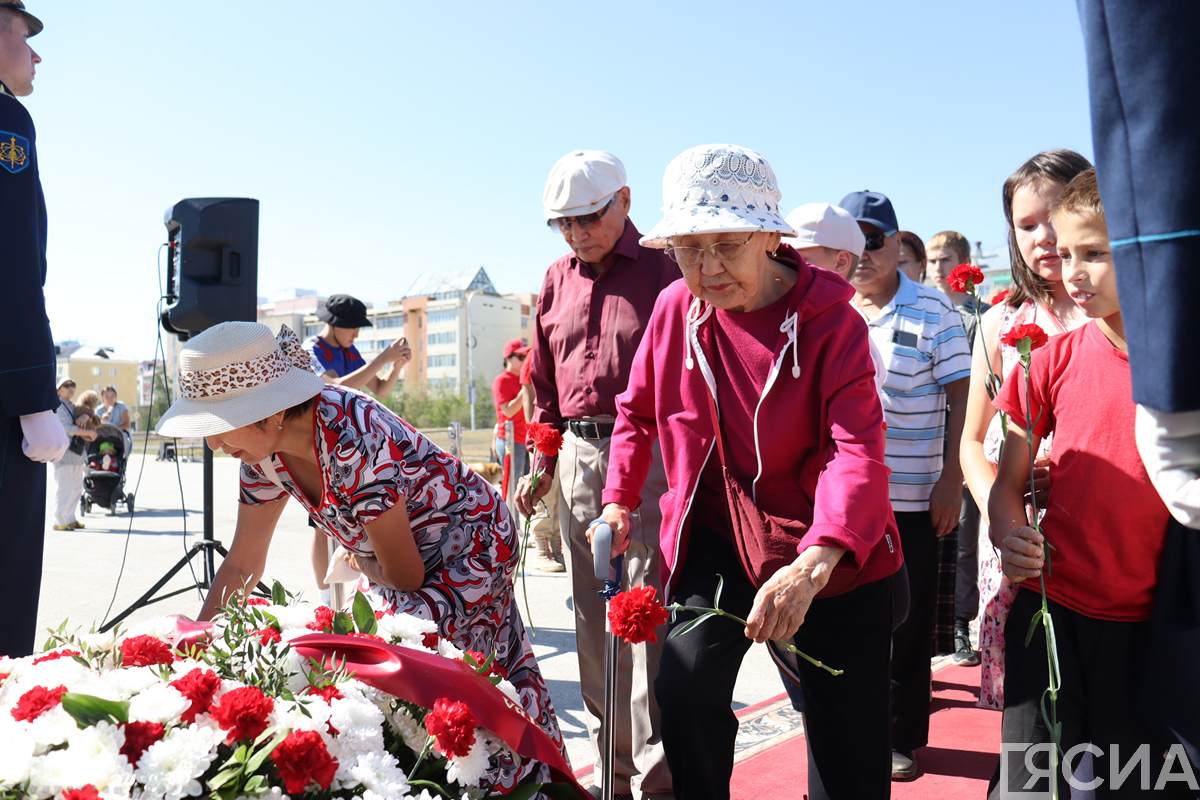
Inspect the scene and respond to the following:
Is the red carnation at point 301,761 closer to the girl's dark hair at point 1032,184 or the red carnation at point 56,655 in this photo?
the red carnation at point 56,655

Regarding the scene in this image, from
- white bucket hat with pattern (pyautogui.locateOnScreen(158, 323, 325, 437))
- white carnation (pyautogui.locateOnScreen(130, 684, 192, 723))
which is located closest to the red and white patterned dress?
white bucket hat with pattern (pyautogui.locateOnScreen(158, 323, 325, 437))

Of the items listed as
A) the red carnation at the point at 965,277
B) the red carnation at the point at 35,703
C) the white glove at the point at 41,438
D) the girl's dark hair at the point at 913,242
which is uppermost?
the girl's dark hair at the point at 913,242

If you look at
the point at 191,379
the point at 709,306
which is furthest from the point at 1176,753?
the point at 191,379

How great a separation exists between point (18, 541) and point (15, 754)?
6.50 feet

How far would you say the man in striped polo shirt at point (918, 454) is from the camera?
3.49 m

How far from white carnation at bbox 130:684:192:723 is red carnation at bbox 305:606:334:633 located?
16.8 inches

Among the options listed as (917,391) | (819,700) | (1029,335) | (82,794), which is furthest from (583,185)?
(82,794)

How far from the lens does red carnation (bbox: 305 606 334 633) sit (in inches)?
74.4

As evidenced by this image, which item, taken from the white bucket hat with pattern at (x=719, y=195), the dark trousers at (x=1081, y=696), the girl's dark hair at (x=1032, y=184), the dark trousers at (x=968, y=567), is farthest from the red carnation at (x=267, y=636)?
the dark trousers at (x=968, y=567)

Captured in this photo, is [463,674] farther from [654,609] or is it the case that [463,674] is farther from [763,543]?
[763,543]

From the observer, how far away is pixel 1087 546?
6.84ft

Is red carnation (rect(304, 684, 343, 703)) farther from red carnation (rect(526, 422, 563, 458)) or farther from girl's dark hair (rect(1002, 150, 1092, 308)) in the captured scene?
girl's dark hair (rect(1002, 150, 1092, 308))

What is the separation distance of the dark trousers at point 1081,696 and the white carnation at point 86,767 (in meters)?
1.71

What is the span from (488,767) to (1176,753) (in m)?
1.33
